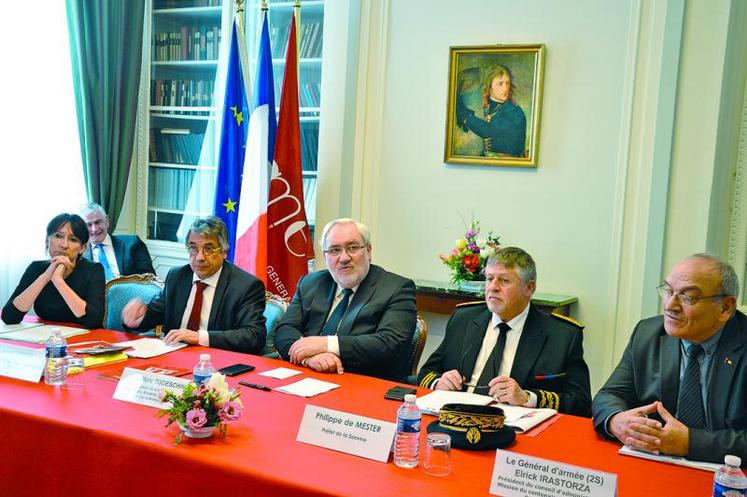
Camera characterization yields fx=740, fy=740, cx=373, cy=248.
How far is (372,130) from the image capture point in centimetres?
515

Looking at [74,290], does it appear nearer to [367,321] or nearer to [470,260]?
[367,321]

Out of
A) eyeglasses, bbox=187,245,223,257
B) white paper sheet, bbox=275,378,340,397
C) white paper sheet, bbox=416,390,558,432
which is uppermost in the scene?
eyeglasses, bbox=187,245,223,257

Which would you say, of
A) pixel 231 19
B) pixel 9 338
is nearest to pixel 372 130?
pixel 231 19

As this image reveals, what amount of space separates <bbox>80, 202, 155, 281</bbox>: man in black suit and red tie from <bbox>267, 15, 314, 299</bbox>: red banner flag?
0.99 meters

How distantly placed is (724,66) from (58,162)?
4322 millimetres

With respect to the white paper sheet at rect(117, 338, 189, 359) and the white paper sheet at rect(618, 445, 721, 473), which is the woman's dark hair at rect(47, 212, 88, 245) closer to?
the white paper sheet at rect(117, 338, 189, 359)

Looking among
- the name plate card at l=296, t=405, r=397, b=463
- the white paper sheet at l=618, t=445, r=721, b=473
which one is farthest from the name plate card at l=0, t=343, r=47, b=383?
the white paper sheet at l=618, t=445, r=721, b=473

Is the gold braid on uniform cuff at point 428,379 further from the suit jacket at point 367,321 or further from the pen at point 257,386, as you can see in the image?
the pen at point 257,386

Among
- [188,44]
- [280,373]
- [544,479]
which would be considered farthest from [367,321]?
[188,44]

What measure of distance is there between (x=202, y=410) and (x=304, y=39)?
388 centimetres

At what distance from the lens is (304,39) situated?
5359mm

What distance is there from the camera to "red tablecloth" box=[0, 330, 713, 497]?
1.80 m

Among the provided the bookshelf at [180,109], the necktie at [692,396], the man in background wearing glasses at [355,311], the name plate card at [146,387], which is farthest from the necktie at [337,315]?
the bookshelf at [180,109]

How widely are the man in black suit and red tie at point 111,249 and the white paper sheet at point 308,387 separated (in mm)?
2723
